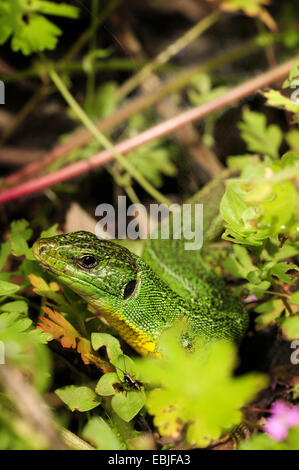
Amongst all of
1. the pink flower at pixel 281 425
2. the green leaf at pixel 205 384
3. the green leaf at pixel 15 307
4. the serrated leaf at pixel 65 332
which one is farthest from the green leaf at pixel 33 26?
the pink flower at pixel 281 425

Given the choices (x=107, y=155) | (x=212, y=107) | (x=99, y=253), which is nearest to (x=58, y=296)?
(x=99, y=253)

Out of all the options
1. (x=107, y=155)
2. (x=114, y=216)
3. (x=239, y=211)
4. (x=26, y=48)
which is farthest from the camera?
(x=114, y=216)

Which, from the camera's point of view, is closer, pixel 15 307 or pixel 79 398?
pixel 79 398

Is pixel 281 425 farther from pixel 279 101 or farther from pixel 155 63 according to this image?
pixel 155 63

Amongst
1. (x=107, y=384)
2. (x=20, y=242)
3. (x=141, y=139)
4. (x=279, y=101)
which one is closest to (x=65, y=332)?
(x=107, y=384)

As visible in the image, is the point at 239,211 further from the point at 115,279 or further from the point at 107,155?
the point at 107,155

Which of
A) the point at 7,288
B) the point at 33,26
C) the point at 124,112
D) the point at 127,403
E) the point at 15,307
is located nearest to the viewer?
the point at 127,403

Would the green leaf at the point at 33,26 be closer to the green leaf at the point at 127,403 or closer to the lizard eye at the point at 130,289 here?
the lizard eye at the point at 130,289
